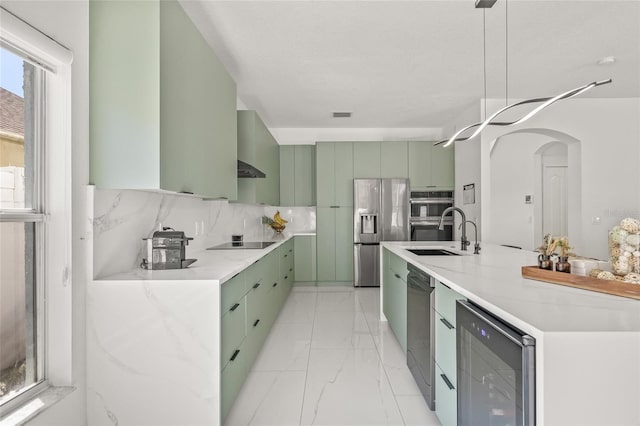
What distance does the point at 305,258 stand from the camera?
5.42 meters

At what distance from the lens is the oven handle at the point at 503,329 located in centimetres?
93

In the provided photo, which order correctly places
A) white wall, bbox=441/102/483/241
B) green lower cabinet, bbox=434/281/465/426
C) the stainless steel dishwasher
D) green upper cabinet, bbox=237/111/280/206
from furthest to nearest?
white wall, bbox=441/102/483/241
green upper cabinet, bbox=237/111/280/206
the stainless steel dishwasher
green lower cabinet, bbox=434/281/465/426

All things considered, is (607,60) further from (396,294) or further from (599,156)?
(396,294)

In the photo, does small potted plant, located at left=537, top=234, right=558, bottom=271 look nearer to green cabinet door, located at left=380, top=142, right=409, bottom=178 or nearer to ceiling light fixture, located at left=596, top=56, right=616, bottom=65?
ceiling light fixture, located at left=596, top=56, right=616, bottom=65

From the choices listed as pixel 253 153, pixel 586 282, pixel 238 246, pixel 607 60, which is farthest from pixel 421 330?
pixel 607 60

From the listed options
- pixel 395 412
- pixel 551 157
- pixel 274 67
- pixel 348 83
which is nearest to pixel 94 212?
pixel 395 412

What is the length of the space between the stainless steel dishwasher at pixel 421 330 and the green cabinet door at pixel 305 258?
10.0ft

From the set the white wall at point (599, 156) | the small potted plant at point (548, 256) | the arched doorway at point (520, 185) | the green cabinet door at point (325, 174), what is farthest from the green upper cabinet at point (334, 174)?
the small potted plant at point (548, 256)

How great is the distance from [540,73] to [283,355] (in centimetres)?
387

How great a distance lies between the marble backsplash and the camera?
1.75 m

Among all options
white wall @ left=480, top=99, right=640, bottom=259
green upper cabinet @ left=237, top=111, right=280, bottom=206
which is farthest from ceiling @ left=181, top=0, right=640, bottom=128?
green upper cabinet @ left=237, top=111, right=280, bottom=206

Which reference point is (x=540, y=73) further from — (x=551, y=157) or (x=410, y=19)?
(x=551, y=157)

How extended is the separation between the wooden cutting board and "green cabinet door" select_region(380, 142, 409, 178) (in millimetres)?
3813

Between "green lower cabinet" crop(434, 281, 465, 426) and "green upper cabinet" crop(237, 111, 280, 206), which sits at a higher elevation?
"green upper cabinet" crop(237, 111, 280, 206)
